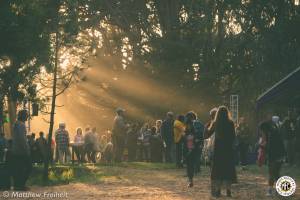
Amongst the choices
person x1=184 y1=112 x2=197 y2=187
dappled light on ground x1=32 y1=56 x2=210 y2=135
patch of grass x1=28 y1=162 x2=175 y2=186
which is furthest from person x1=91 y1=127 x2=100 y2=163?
person x1=184 y1=112 x2=197 y2=187

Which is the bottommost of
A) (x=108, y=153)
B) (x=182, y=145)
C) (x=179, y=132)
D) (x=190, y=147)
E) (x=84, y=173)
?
(x=84, y=173)

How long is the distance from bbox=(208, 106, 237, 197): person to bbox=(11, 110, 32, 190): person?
4481 mm

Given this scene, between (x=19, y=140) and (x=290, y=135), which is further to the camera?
(x=290, y=135)

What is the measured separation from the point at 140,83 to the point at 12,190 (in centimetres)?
2434

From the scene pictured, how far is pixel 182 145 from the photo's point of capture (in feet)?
81.8

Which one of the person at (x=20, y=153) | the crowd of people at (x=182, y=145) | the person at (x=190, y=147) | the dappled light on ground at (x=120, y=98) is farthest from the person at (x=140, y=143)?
the person at (x=20, y=153)

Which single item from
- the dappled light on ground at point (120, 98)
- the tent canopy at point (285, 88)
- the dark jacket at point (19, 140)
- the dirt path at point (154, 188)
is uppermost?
the dappled light on ground at point (120, 98)

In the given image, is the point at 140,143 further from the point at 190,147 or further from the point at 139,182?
the point at 190,147

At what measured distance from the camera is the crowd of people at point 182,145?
1677cm

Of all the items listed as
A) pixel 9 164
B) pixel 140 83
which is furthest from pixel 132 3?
pixel 9 164

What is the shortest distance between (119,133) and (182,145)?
602cm

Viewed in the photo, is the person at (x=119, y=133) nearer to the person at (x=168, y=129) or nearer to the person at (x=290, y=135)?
the person at (x=168, y=129)

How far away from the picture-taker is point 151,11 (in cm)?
4431

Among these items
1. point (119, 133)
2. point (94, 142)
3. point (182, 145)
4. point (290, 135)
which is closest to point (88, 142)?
point (94, 142)
